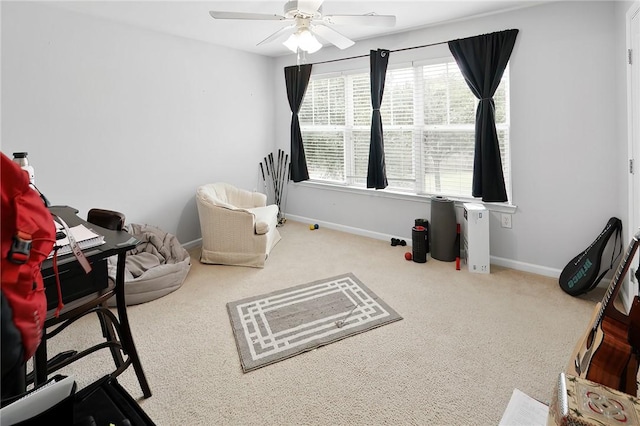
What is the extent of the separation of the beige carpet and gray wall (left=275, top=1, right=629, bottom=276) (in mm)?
389

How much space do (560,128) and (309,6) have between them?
2370 mm

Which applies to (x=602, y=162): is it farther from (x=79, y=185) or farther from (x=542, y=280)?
(x=79, y=185)

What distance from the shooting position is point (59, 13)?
10.00 feet

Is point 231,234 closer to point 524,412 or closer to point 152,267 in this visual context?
point 152,267

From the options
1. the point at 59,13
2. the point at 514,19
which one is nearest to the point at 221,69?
the point at 59,13

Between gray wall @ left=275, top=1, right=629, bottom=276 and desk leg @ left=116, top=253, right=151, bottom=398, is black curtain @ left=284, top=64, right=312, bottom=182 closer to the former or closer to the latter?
gray wall @ left=275, top=1, right=629, bottom=276

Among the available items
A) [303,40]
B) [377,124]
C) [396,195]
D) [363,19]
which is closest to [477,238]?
[396,195]

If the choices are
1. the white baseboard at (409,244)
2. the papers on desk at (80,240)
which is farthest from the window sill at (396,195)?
the papers on desk at (80,240)

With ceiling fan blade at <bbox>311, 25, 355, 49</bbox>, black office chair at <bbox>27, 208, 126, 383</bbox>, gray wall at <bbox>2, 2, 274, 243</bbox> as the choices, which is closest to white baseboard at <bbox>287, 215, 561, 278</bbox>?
gray wall at <bbox>2, 2, 274, 243</bbox>

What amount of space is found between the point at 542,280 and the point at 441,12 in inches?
104

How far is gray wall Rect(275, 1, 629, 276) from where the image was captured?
9.20ft

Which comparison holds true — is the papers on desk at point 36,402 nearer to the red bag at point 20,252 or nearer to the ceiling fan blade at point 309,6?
the red bag at point 20,252

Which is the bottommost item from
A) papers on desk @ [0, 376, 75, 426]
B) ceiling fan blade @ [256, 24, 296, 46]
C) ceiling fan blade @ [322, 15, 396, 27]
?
papers on desk @ [0, 376, 75, 426]

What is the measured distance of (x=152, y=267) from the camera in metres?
3.22
